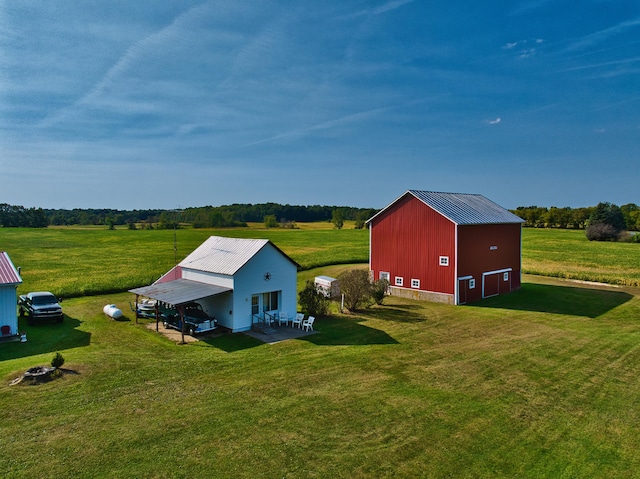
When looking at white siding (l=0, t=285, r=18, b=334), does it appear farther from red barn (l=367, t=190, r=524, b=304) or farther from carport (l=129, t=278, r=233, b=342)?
A: red barn (l=367, t=190, r=524, b=304)

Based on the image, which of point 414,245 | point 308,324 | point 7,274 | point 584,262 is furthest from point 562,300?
point 7,274

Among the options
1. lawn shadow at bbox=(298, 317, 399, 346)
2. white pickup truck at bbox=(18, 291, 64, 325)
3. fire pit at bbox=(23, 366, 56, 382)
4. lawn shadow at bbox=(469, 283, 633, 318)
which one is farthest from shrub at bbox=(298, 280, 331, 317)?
fire pit at bbox=(23, 366, 56, 382)

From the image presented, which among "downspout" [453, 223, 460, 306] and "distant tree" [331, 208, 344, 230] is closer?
"downspout" [453, 223, 460, 306]

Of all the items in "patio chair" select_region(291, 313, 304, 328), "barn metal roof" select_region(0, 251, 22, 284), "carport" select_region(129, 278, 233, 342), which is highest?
"barn metal roof" select_region(0, 251, 22, 284)

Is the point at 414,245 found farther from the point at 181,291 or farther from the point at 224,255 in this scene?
the point at 181,291

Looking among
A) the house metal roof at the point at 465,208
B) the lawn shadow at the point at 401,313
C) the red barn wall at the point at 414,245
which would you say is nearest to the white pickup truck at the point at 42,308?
the lawn shadow at the point at 401,313

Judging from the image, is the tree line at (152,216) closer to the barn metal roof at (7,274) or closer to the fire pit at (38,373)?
the barn metal roof at (7,274)

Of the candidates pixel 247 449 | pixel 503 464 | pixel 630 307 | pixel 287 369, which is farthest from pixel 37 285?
pixel 630 307
